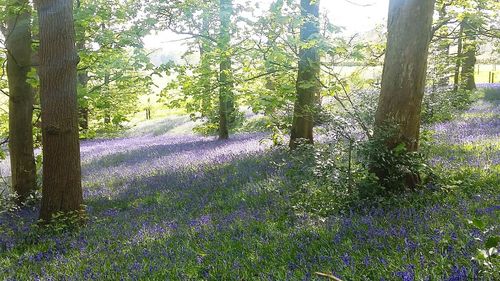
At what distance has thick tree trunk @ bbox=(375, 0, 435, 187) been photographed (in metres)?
5.26

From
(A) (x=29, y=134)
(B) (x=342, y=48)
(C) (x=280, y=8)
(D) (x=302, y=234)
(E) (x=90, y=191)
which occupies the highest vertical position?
(C) (x=280, y=8)

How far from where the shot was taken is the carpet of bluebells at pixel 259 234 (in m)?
3.43

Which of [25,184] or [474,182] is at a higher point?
[474,182]

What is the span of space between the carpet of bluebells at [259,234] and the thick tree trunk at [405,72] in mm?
868

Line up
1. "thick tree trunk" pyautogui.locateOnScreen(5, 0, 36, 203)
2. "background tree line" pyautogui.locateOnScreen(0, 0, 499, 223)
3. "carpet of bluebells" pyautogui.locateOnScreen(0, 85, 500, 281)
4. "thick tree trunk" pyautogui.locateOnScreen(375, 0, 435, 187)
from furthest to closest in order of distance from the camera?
"thick tree trunk" pyautogui.locateOnScreen(5, 0, 36, 203) < "background tree line" pyautogui.locateOnScreen(0, 0, 499, 223) < "thick tree trunk" pyautogui.locateOnScreen(375, 0, 435, 187) < "carpet of bluebells" pyautogui.locateOnScreen(0, 85, 500, 281)

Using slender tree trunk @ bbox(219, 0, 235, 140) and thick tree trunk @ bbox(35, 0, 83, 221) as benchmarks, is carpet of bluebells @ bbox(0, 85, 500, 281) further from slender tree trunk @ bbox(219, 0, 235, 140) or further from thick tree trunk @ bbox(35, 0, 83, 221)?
slender tree trunk @ bbox(219, 0, 235, 140)

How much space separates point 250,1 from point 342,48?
12.7 ft

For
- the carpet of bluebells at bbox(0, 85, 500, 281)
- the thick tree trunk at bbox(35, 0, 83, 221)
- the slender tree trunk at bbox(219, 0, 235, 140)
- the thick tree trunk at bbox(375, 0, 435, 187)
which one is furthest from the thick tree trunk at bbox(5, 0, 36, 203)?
the thick tree trunk at bbox(375, 0, 435, 187)

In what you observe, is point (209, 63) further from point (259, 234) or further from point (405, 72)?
point (259, 234)

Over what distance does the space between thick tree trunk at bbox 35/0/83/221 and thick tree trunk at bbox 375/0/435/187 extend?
4.43m

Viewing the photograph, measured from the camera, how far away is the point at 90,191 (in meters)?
8.84

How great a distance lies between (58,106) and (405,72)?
4.87 metres

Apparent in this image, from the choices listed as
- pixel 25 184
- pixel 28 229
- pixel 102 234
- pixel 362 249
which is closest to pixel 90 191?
pixel 25 184

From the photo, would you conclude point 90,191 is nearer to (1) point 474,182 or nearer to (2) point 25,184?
(2) point 25,184
